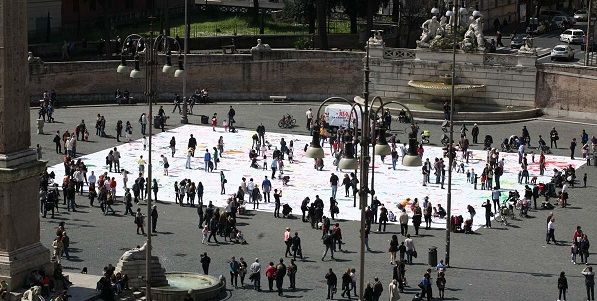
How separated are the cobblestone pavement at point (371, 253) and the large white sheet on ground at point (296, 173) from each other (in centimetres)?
160

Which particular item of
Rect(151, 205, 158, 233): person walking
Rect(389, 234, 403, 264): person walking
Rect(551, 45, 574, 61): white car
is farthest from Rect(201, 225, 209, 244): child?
Rect(551, 45, 574, 61): white car

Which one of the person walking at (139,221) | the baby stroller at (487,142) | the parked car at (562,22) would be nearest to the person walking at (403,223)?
the person walking at (139,221)

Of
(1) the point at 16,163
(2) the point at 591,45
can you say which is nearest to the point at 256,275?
(1) the point at 16,163

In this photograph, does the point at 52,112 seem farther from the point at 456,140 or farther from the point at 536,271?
the point at 536,271

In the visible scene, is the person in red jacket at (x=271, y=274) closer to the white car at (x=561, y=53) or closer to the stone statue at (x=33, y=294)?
the stone statue at (x=33, y=294)

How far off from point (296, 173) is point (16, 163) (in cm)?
2626

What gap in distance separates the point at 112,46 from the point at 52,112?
10.7 meters

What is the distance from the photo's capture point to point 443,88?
3127 inches

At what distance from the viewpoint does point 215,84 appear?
8300 centimetres

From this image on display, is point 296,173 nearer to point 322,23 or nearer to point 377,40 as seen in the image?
point 377,40

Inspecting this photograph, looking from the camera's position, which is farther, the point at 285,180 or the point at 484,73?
the point at 484,73

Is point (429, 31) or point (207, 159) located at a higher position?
point (429, 31)

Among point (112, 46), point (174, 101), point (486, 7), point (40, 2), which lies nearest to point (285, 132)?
point (174, 101)

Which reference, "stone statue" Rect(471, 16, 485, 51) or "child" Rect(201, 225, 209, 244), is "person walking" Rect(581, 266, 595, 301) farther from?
"stone statue" Rect(471, 16, 485, 51)
